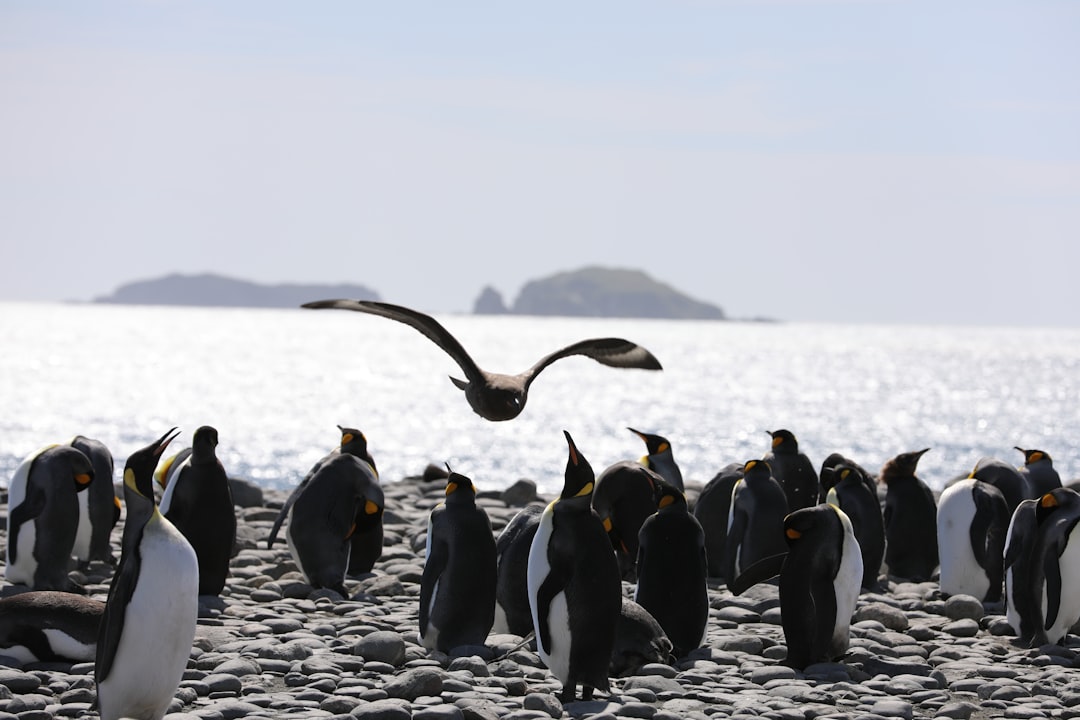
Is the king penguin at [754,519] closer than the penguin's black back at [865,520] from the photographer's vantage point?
Yes

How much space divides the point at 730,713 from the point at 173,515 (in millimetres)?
4322

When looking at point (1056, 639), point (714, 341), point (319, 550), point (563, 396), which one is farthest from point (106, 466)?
point (714, 341)

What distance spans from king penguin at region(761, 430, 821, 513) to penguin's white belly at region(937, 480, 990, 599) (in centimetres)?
112

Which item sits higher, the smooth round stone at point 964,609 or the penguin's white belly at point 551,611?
the penguin's white belly at point 551,611

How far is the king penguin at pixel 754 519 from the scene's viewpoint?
9.53 m

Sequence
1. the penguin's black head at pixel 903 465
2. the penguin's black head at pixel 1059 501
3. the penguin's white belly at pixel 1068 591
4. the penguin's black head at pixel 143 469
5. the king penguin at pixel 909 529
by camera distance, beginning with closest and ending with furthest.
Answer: the penguin's black head at pixel 143 469 < the penguin's white belly at pixel 1068 591 < the penguin's black head at pixel 1059 501 < the king penguin at pixel 909 529 < the penguin's black head at pixel 903 465

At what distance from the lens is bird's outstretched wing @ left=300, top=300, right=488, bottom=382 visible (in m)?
7.73

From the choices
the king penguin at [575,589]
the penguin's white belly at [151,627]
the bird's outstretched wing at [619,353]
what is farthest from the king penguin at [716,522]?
the penguin's white belly at [151,627]

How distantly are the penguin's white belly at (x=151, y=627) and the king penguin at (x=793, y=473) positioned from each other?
19.2 ft

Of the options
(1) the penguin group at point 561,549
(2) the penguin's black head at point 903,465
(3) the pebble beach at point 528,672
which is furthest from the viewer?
(2) the penguin's black head at point 903,465

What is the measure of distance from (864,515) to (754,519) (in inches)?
35.9

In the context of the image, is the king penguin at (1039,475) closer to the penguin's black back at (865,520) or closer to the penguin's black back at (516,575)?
the penguin's black back at (865,520)

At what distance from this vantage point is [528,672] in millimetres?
7242

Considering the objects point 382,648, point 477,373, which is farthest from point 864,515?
point 382,648
